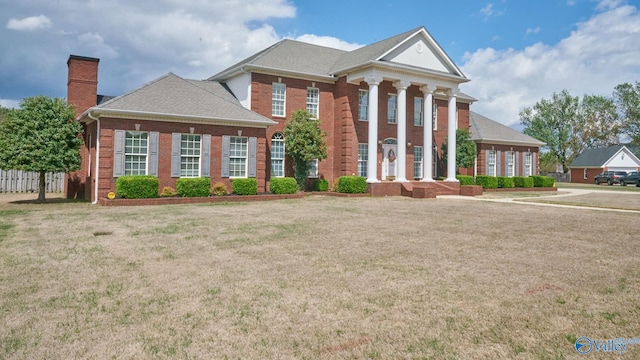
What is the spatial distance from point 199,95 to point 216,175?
188 inches

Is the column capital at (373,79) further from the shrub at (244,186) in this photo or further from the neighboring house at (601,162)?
the neighboring house at (601,162)

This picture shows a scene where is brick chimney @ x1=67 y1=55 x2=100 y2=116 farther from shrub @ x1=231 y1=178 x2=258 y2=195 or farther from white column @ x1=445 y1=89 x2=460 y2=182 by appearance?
white column @ x1=445 y1=89 x2=460 y2=182

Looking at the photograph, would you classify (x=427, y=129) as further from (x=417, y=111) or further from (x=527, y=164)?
(x=527, y=164)

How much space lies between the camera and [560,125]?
73.8 m

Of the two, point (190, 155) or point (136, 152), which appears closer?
point (136, 152)

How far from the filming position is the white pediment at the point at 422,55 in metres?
27.5

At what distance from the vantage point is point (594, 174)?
6444 cm

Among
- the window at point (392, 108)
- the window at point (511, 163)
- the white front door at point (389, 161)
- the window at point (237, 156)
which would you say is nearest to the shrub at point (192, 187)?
the window at point (237, 156)

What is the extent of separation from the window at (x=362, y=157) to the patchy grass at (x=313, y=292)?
17421mm

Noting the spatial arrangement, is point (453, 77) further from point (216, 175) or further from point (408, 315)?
point (408, 315)

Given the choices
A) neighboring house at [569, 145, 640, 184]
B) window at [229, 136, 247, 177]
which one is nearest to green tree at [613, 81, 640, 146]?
neighboring house at [569, 145, 640, 184]

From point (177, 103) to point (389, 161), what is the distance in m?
15.1

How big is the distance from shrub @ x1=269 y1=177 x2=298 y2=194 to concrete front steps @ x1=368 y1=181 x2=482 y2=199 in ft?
17.5

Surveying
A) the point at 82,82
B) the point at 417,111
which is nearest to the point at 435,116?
the point at 417,111
